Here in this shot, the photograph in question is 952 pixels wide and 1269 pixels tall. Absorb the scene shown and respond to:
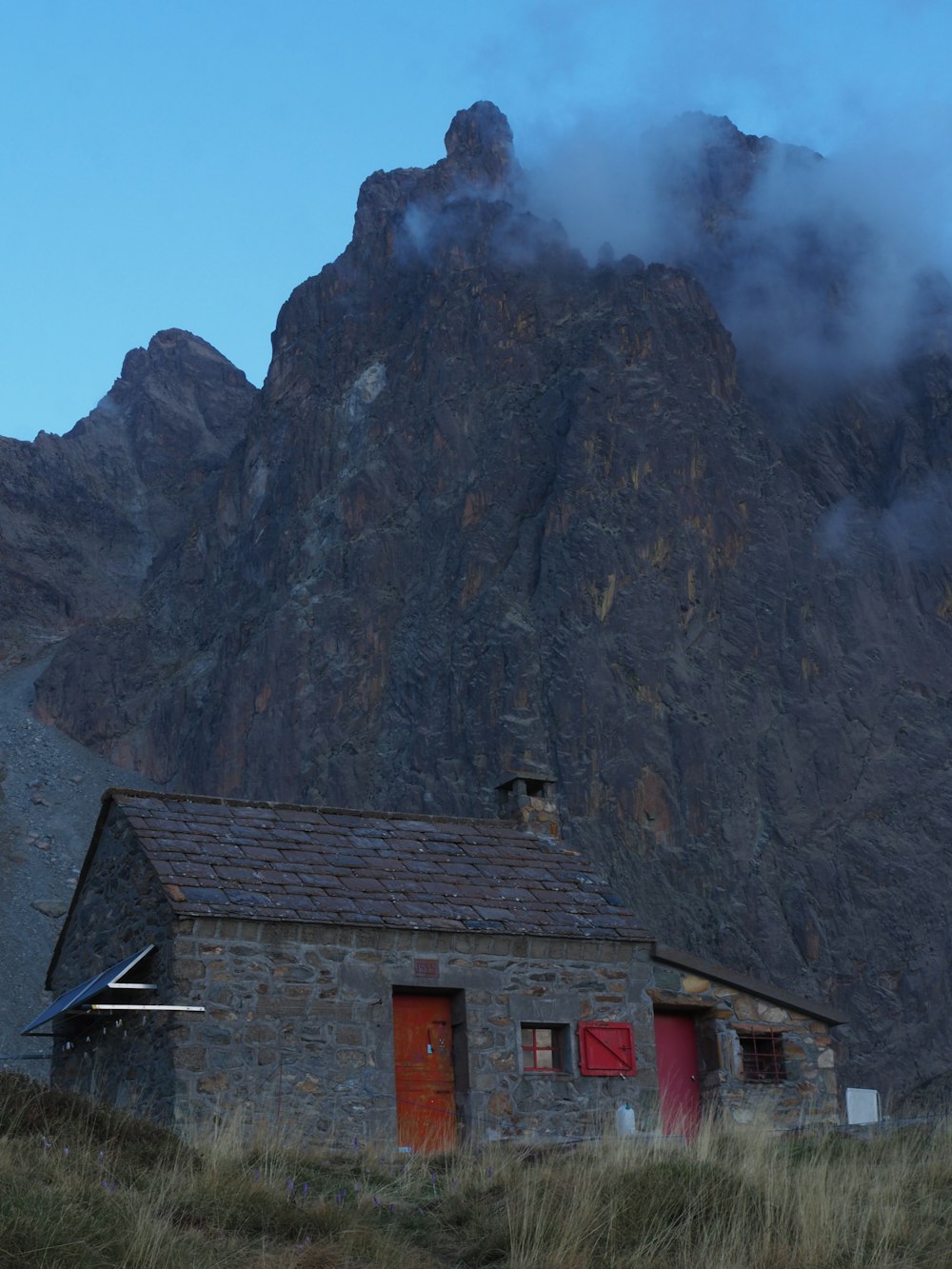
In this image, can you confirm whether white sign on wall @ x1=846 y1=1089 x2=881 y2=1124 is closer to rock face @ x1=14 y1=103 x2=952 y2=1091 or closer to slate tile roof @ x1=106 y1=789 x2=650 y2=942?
slate tile roof @ x1=106 y1=789 x2=650 y2=942

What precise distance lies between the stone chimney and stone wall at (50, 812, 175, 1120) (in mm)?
5536

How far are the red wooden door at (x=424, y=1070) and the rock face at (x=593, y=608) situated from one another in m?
35.3

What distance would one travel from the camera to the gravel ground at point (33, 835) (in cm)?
4522

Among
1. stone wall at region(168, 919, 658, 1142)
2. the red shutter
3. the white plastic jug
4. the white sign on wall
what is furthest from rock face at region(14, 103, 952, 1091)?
the white plastic jug

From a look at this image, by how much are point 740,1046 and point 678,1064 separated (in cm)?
82

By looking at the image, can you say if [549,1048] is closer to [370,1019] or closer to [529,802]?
[370,1019]

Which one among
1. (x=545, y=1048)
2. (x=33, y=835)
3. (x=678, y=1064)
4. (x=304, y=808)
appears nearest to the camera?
(x=545, y=1048)

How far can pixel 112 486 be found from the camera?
109 metres

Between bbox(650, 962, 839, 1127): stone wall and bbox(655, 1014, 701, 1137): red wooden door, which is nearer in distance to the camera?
bbox(655, 1014, 701, 1137): red wooden door

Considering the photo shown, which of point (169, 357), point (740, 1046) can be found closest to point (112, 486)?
point (169, 357)

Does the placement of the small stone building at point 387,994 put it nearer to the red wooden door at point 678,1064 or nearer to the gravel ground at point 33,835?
the red wooden door at point 678,1064

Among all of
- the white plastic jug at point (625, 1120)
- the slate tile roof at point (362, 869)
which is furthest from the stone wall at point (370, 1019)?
the white plastic jug at point (625, 1120)

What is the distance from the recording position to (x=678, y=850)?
57.9 m

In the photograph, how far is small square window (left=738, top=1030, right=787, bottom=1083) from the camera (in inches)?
691
